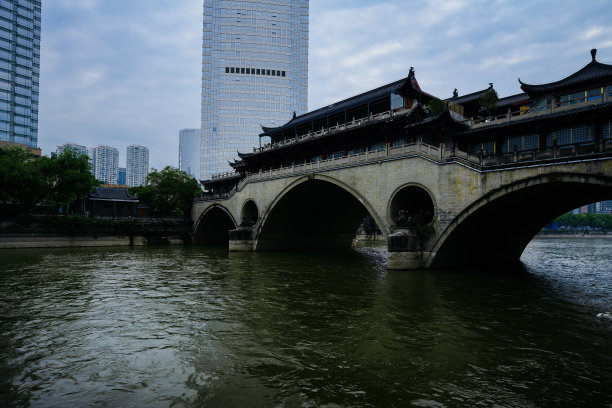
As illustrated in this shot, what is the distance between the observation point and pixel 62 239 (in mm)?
41156

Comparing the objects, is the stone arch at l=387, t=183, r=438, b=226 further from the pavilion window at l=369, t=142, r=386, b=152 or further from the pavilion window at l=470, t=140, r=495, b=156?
the pavilion window at l=369, t=142, r=386, b=152

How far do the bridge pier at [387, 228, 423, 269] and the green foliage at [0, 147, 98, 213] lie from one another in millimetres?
37928

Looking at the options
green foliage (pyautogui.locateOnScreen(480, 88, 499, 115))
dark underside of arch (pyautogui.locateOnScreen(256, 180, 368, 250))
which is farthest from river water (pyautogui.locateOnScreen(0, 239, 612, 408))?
dark underside of arch (pyautogui.locateOnScreen(256, 180, 368, 250))

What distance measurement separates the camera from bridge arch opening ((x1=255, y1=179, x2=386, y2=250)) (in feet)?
118

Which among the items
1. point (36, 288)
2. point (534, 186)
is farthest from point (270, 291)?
point (534, 186)

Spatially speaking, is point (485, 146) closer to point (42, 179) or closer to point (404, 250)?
point (404, 250)

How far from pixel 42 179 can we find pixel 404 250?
39.6 m

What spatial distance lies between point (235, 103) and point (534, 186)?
91.1 m

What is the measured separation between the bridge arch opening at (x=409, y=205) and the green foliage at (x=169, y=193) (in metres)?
38.0

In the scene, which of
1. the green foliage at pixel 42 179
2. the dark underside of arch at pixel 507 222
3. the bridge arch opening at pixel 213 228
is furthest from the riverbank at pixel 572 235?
the green foliage at pixel 42 179

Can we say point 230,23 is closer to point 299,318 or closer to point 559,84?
point 559,84

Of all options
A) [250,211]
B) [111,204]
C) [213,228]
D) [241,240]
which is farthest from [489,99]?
[111,204]

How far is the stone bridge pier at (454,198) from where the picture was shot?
18.4 meters

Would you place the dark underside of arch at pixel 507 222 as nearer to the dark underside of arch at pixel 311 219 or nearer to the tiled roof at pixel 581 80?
the tiled roof at pixel 581 80
